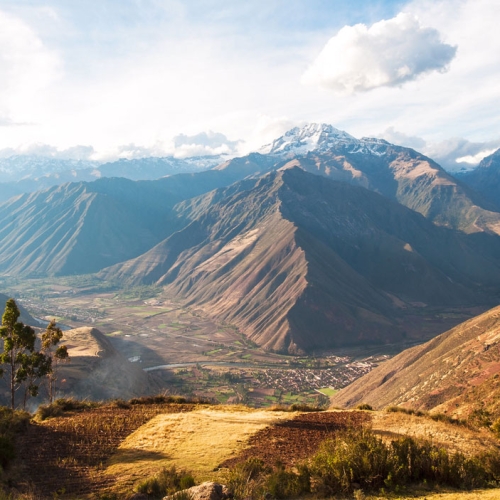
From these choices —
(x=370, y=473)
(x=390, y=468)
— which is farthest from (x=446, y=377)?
(x=370, y=473)

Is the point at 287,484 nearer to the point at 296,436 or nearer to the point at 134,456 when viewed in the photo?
the point at 296,436

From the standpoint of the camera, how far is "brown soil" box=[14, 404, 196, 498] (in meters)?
21.6

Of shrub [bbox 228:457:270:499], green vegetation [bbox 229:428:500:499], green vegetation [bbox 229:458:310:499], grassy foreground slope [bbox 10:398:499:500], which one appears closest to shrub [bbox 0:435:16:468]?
grassy foreground slope [bbox 10:398:499:500]

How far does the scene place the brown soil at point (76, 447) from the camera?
70.9 ft

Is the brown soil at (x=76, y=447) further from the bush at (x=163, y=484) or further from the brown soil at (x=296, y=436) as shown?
the brown soil at (x=296, y=436)

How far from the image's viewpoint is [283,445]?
1023 inches

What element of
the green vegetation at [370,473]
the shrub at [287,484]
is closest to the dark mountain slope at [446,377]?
the green vegetation at [370,473]

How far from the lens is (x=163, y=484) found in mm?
19625

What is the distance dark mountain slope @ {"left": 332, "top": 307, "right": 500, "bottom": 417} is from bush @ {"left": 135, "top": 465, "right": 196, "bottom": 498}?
36.2 meters

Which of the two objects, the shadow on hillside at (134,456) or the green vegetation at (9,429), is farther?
the shadow on hillside at (134,456)

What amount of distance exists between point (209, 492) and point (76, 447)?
12973mm

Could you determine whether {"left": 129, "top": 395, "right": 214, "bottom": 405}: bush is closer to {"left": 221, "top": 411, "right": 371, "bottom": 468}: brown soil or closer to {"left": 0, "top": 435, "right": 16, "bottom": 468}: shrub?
{"left": 221, "top": 411, "right": 371, "bottom": 468}: brown soil

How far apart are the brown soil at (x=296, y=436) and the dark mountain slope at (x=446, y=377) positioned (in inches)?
838

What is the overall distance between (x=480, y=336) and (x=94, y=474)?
91.1 m
